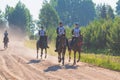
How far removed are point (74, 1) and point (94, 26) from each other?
141354 millimetres

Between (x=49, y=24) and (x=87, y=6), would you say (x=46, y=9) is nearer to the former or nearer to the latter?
(x=49, y=24)

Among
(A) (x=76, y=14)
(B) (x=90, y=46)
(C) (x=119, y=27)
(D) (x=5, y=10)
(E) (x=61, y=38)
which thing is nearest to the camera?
(E) (x=61, y=38)

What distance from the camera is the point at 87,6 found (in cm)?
19300

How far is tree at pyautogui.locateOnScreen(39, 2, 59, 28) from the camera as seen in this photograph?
368ft

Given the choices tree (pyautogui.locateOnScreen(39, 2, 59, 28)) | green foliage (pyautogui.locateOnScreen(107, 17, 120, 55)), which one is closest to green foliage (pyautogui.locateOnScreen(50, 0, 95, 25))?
tree (pyautogui.locateOnScreen(39, 2, 59, 28))

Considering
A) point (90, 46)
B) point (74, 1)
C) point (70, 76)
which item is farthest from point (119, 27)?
point (74, 1)

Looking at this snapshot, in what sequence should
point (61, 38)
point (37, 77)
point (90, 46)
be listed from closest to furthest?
point (37, 77), point (61, 38), point (90, 46)

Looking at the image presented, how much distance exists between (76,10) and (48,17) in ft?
252

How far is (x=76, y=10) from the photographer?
189 metres

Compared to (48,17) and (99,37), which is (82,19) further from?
(99,37)

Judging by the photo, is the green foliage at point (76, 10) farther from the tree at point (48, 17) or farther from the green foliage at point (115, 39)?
the green foliage at point (115, 39)

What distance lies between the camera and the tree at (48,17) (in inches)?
4419

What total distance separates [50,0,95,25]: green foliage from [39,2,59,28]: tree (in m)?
61.4

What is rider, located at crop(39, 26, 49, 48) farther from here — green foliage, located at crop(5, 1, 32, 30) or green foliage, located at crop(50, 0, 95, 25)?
green foliage, located at crop(50, 0, 95, 25)
